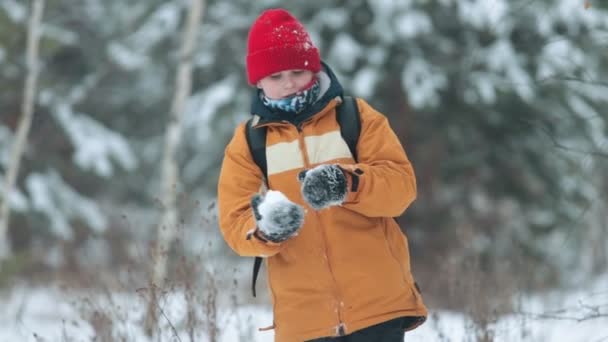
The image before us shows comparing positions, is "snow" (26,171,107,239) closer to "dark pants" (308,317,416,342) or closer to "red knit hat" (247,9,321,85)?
"red knit hat" (247,9,321,85)

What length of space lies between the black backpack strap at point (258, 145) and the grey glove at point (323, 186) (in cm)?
37

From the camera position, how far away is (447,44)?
11.4m

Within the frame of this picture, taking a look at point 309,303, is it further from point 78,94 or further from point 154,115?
point 154,115

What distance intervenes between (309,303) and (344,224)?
0.94 ft

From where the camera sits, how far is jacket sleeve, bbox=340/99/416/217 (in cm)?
275

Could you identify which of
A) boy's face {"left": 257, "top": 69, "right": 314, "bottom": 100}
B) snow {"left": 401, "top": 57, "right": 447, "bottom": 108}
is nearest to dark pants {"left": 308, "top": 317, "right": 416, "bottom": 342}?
boy's face {"left": 257, "top": 69, "right": 314, "bottom": 100}

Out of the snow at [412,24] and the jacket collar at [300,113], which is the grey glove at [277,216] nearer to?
the jacket collar at [300,113]

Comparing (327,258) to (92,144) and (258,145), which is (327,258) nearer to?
(258,145)

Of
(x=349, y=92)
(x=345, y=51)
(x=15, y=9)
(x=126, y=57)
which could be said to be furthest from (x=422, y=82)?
(x=15, y=9)

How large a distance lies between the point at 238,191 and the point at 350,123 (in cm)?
45

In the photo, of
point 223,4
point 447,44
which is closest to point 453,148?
point 447,44

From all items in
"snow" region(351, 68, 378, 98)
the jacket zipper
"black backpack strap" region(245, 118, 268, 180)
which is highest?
"snow" region(351, 68, 378, 98)

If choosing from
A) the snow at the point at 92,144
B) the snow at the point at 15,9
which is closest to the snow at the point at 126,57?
the snow at the point at 92,144

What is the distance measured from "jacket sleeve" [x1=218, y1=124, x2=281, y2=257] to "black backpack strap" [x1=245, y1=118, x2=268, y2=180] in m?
0.02
